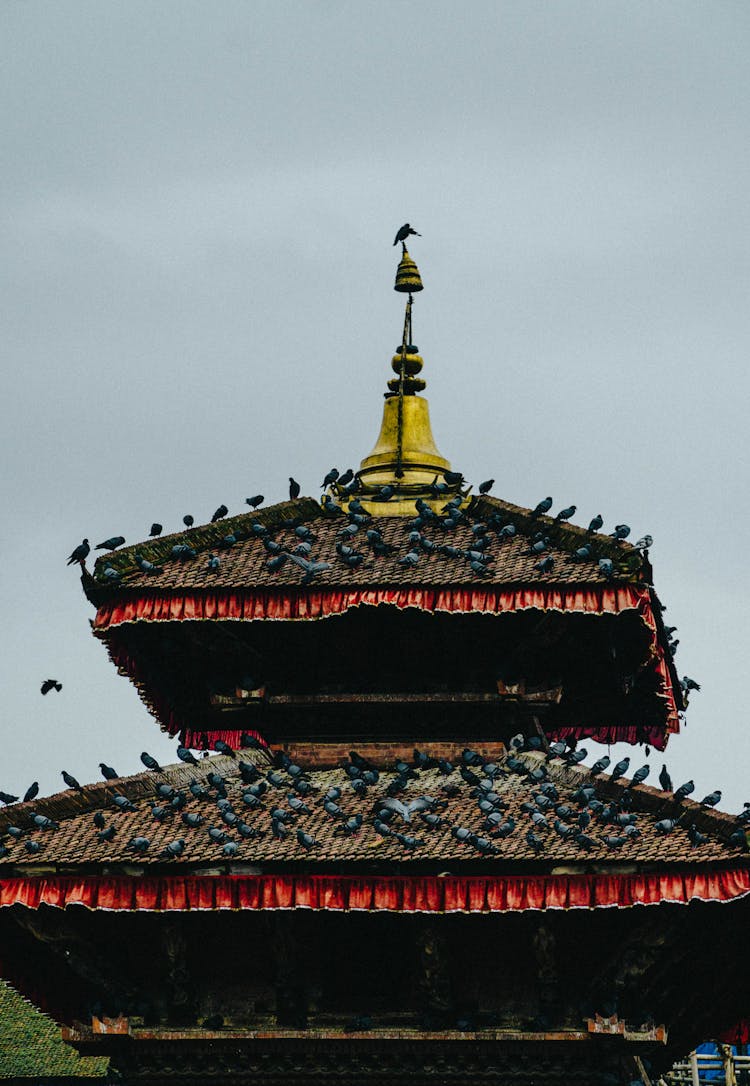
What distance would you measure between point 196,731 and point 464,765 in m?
3.98

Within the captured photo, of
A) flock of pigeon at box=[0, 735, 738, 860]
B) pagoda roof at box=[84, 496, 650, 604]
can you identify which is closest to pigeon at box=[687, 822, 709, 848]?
flock of pigeon at box=[0, 735, 738, 860]

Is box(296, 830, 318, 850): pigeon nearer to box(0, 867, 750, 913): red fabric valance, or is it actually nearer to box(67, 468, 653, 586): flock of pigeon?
box(0, 867, 750, 913): red fabric valance

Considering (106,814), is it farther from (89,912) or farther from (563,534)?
(563,534)

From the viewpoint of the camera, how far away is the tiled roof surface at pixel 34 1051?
36969 mm

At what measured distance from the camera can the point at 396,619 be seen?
17.5 metres

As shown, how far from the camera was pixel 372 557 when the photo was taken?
707 inches

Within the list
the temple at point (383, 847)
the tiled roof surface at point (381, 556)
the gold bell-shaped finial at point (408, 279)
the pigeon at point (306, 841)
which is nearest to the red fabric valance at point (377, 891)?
the temple at point (383, 847)

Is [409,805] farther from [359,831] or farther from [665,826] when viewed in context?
[665,826]

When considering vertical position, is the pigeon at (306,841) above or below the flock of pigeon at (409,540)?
below

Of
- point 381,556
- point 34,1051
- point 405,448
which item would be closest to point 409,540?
point 381,556

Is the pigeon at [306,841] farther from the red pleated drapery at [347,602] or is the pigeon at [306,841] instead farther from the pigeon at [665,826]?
the pigeon at [665,826]

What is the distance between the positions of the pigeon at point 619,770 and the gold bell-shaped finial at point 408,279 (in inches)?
229

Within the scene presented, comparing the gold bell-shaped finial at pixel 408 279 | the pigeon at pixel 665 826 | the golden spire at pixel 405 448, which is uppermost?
the gold bell-shaped finial at pixel 408 279

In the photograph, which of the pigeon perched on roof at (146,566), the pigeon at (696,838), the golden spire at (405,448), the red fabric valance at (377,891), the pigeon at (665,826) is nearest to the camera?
the red fabric valance at (377,891)
